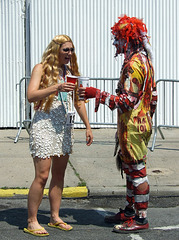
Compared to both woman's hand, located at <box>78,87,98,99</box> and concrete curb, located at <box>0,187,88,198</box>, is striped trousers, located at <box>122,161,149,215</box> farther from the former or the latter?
concrete curb, located at <box>0,187,88,198</box>

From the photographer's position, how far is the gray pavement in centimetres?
648

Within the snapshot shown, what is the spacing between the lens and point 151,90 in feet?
15.8

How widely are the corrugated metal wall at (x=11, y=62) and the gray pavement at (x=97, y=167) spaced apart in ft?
3.79

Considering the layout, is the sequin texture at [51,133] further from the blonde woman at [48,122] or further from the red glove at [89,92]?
the red glove at [89,92]

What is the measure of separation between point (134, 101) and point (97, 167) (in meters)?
3.00

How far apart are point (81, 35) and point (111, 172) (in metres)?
4.69

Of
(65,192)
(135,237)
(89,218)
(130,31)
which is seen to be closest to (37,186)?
(89,218)

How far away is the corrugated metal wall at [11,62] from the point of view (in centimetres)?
1095

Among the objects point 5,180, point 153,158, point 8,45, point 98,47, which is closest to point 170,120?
point 98,47

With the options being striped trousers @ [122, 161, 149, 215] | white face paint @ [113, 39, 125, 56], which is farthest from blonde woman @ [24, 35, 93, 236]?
striped trousers @ [122, 161, 149, 215]

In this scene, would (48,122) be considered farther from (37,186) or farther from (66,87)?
(37,186)

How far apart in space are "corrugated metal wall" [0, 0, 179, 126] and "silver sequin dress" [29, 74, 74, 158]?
6000 millimetres

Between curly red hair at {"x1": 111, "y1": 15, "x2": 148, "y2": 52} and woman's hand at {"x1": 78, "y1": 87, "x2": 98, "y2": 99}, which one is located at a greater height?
curly red hair at {"x1": 111, "y1": 15, "x2": 148, "y2": 52}

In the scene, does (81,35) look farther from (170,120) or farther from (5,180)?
(5,180)
